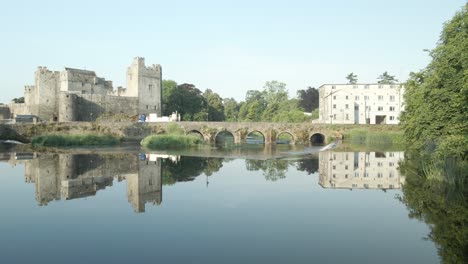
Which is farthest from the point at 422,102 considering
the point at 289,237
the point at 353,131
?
the point at 353,131

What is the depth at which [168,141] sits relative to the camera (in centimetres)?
4722

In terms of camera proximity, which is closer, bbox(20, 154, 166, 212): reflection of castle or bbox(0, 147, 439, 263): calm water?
bbox(0, 147, 439, 263): calm water

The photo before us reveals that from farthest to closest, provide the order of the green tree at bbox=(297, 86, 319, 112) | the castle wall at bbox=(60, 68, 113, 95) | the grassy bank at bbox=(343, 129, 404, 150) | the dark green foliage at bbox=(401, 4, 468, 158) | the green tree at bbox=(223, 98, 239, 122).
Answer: the green tree at bbox=(223, 98, 239, 122) < the green tree at bbox=(297, 86, 319, 112) < the castle wall at bbox=(60, 68, 113, 95) < the grassy bank at bbox=(343, 129, 404, 150) < the dark green foliage at bbox=(401, 4, 468, 158)

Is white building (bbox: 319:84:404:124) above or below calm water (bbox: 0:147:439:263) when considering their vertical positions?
above

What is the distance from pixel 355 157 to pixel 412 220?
20.5m

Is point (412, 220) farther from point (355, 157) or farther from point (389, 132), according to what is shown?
point (389, 132)

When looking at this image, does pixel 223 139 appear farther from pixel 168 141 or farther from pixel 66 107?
pixel 66 107

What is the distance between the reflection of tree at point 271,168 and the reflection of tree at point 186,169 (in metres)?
2.25

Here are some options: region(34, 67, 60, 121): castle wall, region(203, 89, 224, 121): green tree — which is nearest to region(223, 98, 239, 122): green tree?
region(203, 89, 224, 121): green tree

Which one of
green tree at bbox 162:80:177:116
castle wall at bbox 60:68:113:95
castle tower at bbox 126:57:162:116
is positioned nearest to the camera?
castle wall at bbox 60:68:113:95

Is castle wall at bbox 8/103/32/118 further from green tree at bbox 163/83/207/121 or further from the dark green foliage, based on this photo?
the dark green foliage

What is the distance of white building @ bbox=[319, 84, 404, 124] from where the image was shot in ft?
250

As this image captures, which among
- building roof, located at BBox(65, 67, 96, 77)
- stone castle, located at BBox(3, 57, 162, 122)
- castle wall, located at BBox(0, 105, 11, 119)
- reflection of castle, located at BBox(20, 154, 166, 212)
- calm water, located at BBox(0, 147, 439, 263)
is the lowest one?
calm water, located at BBox(0, 147, 439, 263)

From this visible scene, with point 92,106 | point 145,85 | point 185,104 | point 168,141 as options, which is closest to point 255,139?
point 185,104
